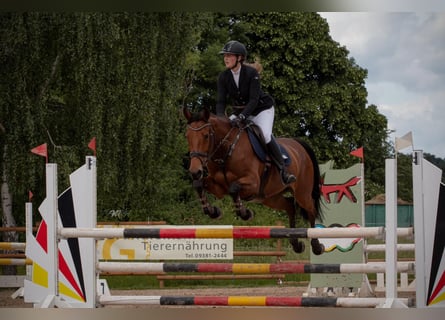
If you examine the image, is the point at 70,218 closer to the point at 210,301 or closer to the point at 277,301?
the point at 210,301

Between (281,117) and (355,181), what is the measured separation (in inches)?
340

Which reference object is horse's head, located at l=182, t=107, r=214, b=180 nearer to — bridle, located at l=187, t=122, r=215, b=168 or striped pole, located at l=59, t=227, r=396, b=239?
bridle, located at l=187, t=122, r=215, b=168

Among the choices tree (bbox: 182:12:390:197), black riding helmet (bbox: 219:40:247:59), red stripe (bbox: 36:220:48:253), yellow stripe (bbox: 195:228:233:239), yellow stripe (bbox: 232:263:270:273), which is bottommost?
yellow stripe (bbox: 232:263:270:273)

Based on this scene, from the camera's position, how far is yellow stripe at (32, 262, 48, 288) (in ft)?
13.9

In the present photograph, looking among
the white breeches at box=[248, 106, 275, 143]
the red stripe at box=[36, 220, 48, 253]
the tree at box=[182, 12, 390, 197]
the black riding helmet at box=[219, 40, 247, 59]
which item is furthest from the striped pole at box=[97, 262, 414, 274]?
the tree at box=[182, 12, 390, 197]

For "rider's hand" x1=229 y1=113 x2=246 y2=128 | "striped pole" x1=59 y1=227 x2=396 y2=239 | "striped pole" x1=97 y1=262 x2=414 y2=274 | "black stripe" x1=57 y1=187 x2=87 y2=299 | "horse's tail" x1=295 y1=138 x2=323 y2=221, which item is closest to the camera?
"striped pole" x1=59 y1=227 x2=396 y2=239

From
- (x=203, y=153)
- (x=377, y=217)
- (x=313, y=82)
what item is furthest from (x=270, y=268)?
(x=313, y=82)

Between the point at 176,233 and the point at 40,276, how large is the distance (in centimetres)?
89

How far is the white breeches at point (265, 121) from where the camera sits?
16.5 ft

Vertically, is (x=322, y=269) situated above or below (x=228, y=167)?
below

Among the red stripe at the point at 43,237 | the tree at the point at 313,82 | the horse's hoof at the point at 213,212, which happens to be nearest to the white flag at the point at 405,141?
the horse's hoof at the point at 213,212

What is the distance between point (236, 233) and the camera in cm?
400

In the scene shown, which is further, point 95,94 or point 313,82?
point 313,82

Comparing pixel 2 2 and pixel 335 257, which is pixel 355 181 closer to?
pixel 335 257
